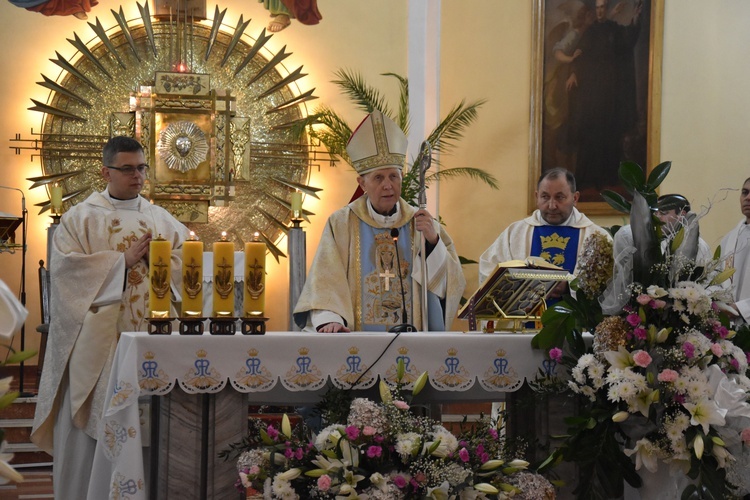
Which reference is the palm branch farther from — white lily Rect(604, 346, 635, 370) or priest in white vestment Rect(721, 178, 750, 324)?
white lily Rect(604, 346, 635, 370)

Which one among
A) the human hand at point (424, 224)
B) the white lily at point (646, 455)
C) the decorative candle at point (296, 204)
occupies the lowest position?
the white lily at point (646, 455)

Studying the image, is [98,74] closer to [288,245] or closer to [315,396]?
[288,245]

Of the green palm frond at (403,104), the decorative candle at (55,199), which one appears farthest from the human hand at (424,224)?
the decorative candle at (55,199)

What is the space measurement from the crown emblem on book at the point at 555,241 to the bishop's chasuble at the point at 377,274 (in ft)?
3.90

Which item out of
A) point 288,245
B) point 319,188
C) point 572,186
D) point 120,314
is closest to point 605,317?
point 572,186

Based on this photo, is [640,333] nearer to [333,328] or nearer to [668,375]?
[668,375]

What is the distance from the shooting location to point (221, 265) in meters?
3.85

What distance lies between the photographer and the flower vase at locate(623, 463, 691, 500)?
11.7 feet

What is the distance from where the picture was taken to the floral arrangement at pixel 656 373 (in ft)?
11.3

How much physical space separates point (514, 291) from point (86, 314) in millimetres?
2329

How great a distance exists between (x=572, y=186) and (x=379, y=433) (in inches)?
106

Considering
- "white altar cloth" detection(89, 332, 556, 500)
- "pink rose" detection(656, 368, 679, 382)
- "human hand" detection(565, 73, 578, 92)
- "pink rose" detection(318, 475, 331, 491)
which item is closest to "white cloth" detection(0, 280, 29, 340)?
"pink rose" detection(318, 475, 331, 491)

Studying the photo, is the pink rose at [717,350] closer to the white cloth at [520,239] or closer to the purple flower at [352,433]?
the purple flower at [352,433]

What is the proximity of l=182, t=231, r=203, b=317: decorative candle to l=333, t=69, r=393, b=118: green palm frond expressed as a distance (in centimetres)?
405
